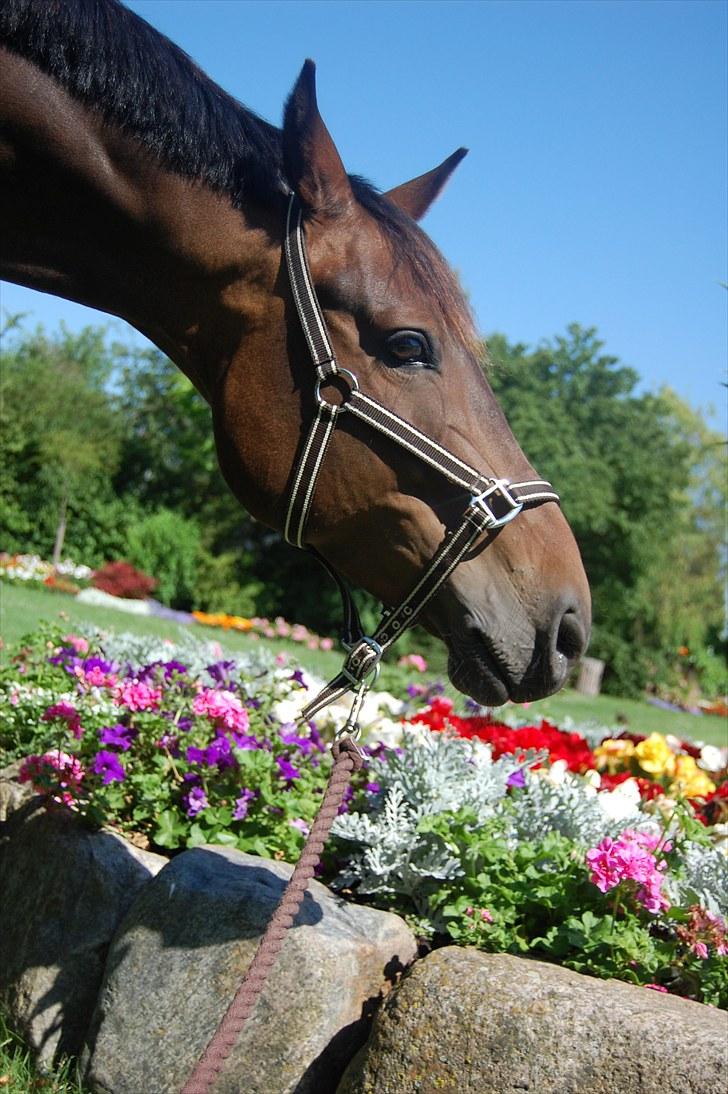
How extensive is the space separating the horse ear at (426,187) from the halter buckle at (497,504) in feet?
3.31

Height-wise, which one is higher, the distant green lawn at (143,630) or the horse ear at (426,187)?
the horse ear at (426,187)

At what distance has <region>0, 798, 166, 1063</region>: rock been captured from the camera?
311 centimetres

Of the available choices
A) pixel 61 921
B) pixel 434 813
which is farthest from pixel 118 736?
pixel 434 813

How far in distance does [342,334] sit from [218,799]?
195cm

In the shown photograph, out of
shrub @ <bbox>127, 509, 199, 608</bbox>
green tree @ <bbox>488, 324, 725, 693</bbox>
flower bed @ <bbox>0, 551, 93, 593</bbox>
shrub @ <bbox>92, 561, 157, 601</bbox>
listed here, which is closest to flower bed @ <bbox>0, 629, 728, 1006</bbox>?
flower bed @ <bbox>0, 551, 93, 593</bbox>

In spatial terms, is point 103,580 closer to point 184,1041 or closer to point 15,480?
point 15,480

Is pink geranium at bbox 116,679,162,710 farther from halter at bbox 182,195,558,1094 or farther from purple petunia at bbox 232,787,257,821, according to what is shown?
halter at bbox 182,195,558,1094

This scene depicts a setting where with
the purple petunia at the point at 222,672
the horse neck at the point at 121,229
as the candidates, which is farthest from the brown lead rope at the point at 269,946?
the purple petunia at the point at 222,672

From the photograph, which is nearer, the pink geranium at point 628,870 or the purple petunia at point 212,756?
the pink geranium at point 628,870

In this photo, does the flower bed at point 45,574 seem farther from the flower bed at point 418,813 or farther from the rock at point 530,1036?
the rock at point 530,1036

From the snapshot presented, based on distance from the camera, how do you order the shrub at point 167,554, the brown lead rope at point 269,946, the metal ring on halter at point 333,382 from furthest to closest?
the shrub at point 167,554, the metal ring on halter at point 333,382, the brown lead rope at point 269,946

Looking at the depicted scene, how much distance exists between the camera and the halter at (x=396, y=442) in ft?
6.98

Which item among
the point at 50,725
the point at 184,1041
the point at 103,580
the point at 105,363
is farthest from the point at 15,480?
the point at 184,1041

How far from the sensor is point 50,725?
3.92 meters
